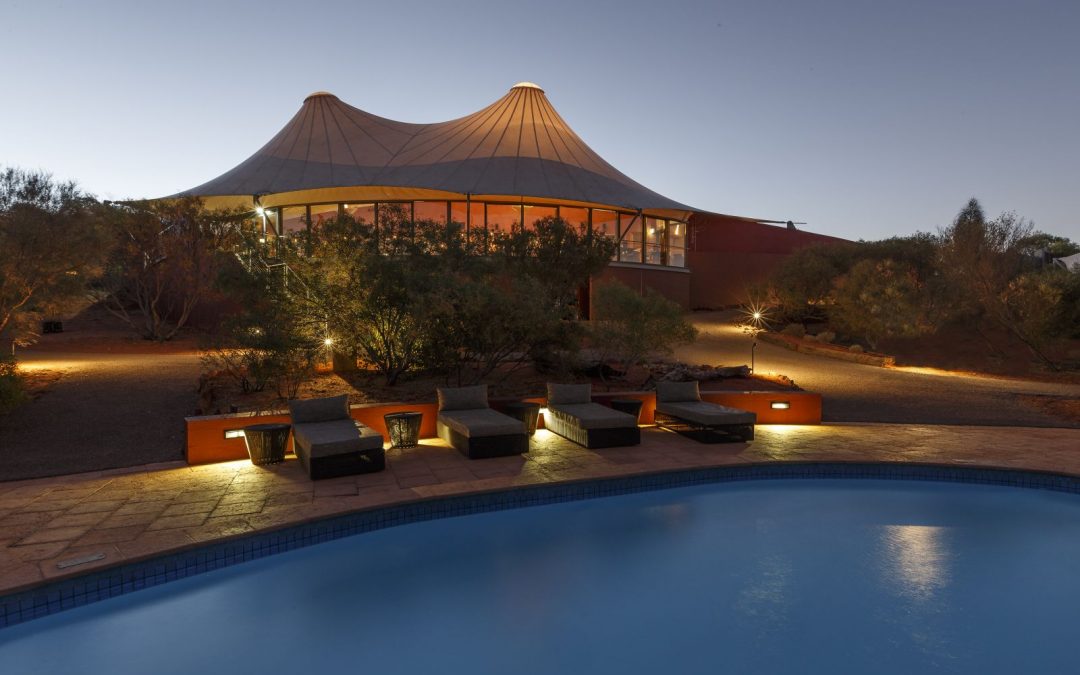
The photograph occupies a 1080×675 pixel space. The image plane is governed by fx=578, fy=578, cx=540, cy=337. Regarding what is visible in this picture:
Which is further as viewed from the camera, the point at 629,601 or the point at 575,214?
the point at 575,214

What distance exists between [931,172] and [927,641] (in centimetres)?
3136

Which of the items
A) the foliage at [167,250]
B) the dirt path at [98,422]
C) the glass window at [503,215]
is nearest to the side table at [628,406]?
the dirt path at [98,422]

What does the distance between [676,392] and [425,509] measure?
4230 millimetres

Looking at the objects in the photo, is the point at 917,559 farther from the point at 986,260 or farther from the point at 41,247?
the point at 986,260

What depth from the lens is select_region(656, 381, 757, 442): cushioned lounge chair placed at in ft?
23.0

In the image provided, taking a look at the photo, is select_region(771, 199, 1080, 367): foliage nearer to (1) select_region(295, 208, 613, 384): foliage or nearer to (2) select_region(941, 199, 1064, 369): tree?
(2) select_region(941, 199, 1064, 369): tree

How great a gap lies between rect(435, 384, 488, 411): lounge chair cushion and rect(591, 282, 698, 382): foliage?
107 inches

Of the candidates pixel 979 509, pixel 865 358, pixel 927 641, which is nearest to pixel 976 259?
pixel 865 358

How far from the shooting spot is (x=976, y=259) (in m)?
16.8

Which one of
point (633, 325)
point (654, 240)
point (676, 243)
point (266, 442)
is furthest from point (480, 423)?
point (676, 243)

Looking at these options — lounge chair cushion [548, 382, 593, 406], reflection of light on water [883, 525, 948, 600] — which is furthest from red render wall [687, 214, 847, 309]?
reflection of light on water [883, 525, 948, 600]

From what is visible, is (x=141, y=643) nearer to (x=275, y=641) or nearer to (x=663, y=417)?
(x=275, y=641)

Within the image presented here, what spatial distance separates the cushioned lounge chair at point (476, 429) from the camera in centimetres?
626

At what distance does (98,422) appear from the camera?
7.00 m
